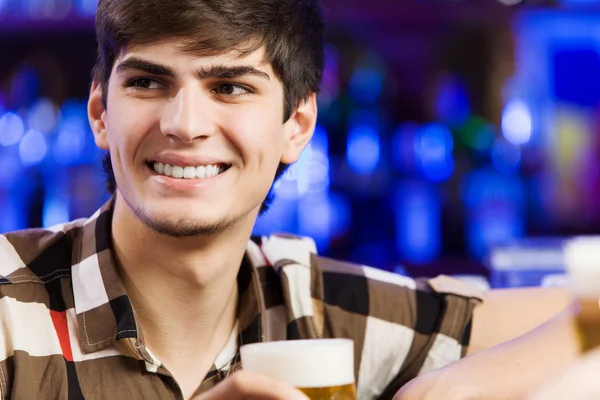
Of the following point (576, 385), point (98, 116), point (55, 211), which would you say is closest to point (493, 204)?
point (55, 211)

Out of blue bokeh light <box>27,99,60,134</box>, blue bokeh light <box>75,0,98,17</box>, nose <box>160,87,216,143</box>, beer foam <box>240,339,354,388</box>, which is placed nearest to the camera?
beer foam <box>240,339,354,388</box>

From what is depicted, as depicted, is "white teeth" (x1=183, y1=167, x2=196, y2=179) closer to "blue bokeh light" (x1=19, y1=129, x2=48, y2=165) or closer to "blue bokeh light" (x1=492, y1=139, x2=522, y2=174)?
"blue bokeh light" (x1=19, y1=129, x2=48, y2=165)

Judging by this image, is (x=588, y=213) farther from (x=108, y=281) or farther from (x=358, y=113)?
(x=108, y=281)

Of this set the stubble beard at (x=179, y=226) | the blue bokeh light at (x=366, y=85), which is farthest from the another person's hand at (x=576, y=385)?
the blue bokeh light at (x=366, y=85)

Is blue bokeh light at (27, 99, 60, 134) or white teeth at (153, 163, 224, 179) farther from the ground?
blue bokeh light at (27, 99, 60, 134)

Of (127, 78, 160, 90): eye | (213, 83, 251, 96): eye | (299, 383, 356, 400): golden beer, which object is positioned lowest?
(299, 383, 356, 400): golden beer

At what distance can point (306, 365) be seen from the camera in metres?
1.30

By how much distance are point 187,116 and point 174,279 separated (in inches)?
15.5

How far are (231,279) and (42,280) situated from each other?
42 cm

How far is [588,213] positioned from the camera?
4.55 meters

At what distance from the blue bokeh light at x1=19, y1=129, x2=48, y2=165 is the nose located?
286 centimetres

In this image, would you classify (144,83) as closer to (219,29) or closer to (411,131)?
(219,29)

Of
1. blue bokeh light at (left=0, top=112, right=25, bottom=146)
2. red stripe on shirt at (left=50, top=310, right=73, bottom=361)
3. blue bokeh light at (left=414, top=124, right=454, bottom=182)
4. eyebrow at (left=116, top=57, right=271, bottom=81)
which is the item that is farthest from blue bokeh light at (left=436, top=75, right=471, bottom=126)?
red stripe on shirt at (left=50, top=310, right=73, bottom=361)

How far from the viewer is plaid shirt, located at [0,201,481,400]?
1.70 meters
